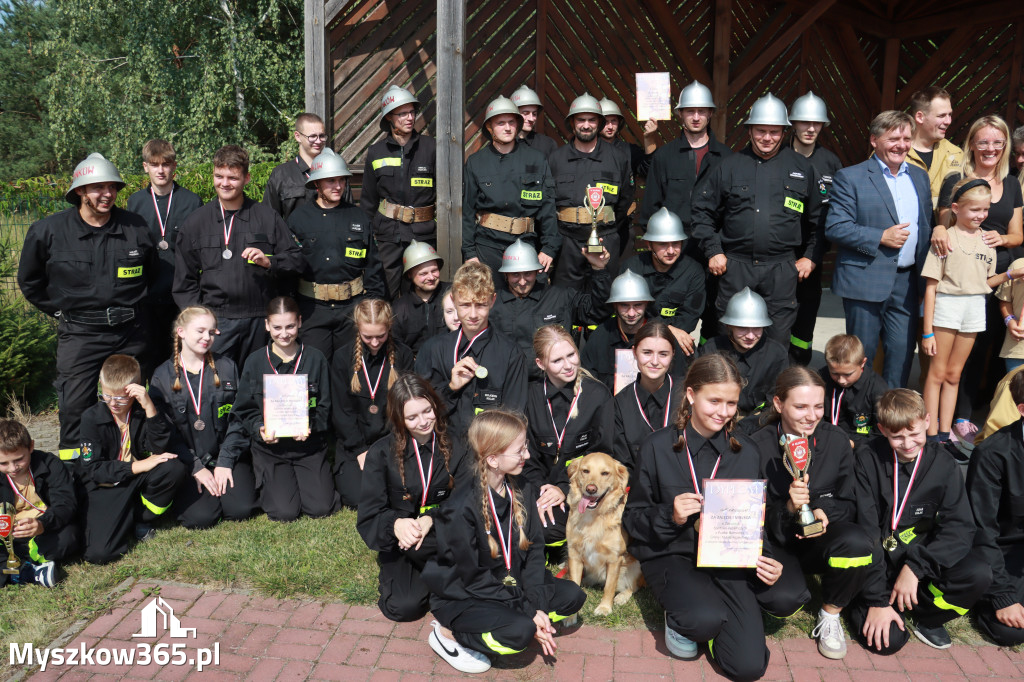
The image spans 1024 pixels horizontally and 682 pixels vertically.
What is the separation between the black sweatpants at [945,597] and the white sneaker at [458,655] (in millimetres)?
2023

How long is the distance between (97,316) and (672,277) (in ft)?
14.1

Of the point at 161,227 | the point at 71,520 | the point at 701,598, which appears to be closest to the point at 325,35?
the point at 161,227

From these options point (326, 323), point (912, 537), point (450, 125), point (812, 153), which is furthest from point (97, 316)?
point (812, 153)

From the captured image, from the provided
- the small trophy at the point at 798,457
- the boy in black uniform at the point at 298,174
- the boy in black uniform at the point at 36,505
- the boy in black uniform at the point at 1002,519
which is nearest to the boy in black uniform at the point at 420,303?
the boy in black uniform at the point at 298,174

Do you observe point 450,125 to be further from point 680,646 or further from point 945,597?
point 945,597

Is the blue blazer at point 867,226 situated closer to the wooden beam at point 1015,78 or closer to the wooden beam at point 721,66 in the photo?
the wooden beam at point 721,66

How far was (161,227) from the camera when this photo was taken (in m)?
6.71

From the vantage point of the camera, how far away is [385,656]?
410cm

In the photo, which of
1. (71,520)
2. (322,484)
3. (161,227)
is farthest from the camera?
(161,227)

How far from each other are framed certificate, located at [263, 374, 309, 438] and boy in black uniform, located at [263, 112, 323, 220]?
202cm

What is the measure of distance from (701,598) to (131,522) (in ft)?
12.0

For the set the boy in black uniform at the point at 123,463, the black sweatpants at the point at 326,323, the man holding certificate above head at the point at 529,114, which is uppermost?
the man holding certificate above head at the point at 529,114

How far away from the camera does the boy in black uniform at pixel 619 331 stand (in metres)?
5.74

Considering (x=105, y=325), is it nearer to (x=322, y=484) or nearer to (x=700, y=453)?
(x=322, y=484)
